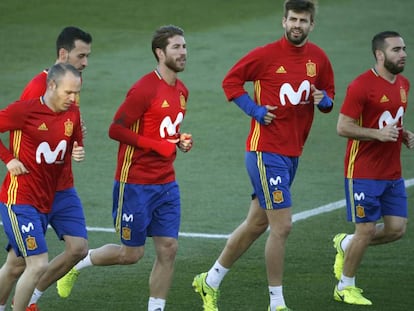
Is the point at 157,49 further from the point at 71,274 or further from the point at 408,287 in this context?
the point at 408,287

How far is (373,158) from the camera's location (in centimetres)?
1127

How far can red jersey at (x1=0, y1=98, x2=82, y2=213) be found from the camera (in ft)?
31.6

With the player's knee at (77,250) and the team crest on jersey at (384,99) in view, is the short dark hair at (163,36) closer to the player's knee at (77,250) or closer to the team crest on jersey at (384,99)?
the player's knee at (77,250)

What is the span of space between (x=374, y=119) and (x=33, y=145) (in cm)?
339

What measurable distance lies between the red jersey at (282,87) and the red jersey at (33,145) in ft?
6.29

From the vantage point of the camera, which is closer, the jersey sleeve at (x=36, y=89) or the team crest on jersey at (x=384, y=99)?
the jersey sleeve at (x=36, y=89)

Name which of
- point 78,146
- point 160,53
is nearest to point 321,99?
point 160,53

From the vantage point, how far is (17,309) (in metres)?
9.55

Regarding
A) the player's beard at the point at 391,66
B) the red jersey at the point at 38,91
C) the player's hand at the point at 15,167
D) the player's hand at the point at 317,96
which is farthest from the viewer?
the player's beard at the point at 391,66

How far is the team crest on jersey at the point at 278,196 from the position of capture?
1068 cm

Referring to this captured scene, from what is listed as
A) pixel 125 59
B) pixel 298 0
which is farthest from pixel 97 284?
pixel 125 59

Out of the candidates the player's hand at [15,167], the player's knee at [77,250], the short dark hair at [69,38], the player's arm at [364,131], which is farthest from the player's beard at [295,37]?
the player's hand at [15,167]

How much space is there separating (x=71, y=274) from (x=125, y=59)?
12321 mm

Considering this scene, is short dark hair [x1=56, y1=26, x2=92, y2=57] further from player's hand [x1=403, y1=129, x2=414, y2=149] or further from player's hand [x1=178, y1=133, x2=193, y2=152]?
player's hand [x1=403, y1=129, x2=414, y2=149]
